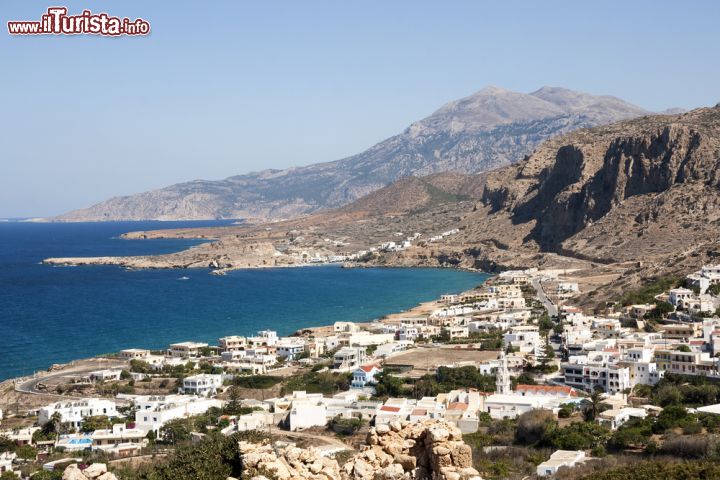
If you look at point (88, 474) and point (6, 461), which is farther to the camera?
point (6, 461)

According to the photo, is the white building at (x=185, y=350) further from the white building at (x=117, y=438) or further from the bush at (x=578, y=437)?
the bush at (x=578, y=437)

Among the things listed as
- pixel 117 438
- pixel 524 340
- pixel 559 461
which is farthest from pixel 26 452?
pixel 524 340

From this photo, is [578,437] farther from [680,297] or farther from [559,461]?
[680,297]

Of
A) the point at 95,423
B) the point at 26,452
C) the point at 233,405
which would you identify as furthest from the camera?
the point at 233,405

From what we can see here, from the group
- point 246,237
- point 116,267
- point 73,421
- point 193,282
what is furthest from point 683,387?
point 246,237

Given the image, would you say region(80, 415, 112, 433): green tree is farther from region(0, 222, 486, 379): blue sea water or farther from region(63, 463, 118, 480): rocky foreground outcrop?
region(63, 463, 118, 480): rocky foreground outcrop

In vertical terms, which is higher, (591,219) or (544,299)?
(591,219)
